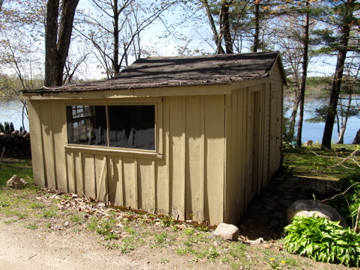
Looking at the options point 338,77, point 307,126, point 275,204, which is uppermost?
point 338,77

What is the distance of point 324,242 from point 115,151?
3.71 meters

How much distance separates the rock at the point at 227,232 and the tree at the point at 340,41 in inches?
514

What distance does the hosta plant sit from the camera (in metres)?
3.55

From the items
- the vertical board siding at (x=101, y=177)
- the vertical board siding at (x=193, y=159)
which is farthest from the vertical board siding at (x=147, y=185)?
the vertical board siding at (x=101, y=177)

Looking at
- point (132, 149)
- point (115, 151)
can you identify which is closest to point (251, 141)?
point (132, 149)

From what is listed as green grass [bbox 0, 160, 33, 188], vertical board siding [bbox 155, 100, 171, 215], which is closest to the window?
vertical board siding [bbox 155, 100, 171, 215]

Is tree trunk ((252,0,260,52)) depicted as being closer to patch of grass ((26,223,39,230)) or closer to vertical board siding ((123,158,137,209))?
vertical board siding ((123,158,137,209))

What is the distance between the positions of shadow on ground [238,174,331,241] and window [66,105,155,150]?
243 cm

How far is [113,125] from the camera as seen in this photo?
205 inches

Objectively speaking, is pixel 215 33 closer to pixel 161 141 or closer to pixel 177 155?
pixel 161 141

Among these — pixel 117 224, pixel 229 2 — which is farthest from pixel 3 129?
pixel 229 2

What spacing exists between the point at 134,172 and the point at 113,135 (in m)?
0.82

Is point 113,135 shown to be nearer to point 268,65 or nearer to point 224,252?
point 224,252

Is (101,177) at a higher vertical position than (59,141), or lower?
lower
